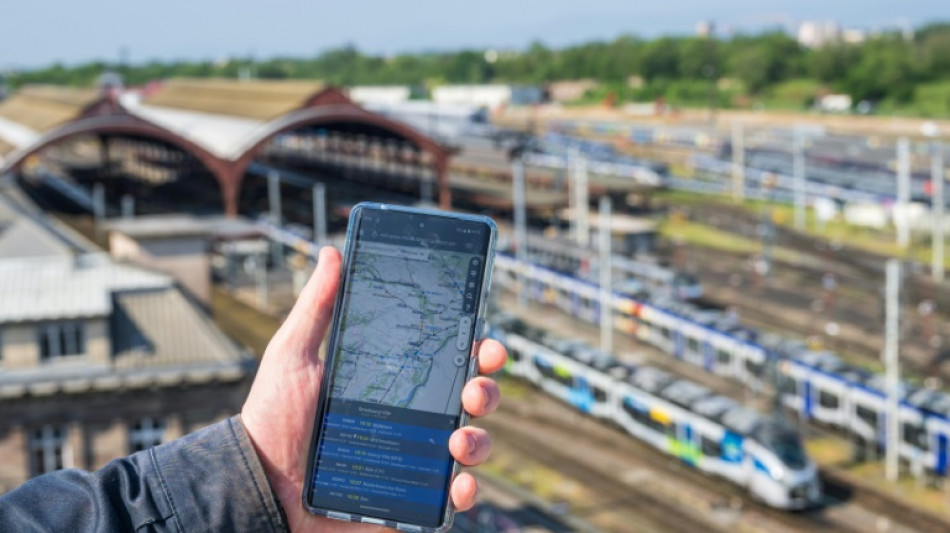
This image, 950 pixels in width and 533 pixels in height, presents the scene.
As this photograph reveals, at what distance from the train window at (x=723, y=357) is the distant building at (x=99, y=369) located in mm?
22482

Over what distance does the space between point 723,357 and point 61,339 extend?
25221 millimetres

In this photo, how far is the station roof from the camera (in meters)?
69.9

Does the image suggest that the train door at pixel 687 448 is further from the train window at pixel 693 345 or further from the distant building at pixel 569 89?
the distant building at pixel 569 89

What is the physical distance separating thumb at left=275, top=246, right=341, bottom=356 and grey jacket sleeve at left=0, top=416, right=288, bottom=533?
53 centimetres

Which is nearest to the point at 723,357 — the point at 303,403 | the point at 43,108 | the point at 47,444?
the point at 47,444

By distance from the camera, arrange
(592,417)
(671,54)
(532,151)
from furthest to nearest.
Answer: (671,54) < (532,151) < (592,417)

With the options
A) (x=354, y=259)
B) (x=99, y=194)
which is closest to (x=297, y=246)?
(x=99, y=194)

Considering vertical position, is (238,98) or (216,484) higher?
(238,98)

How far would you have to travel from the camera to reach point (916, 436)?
33.2 meters

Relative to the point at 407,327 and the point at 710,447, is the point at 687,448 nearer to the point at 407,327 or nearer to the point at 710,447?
the point at 710,447

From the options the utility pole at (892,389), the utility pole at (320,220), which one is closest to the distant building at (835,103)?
the utility pole at (320,220)

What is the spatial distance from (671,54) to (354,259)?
153595 millimetres

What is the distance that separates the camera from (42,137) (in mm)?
63344

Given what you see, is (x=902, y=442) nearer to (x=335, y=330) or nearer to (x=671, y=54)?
(x=335, y=330)
